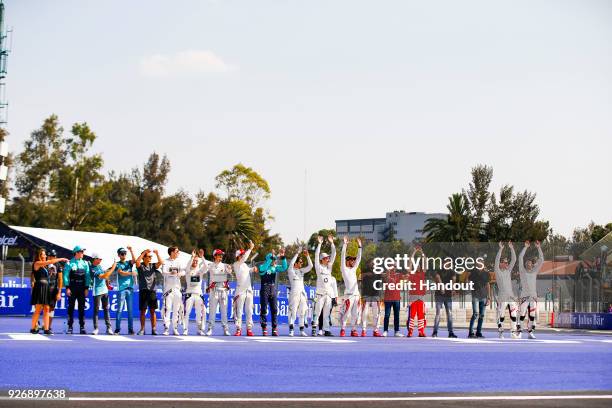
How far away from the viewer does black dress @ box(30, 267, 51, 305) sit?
22.8m

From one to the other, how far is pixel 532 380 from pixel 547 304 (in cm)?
2493

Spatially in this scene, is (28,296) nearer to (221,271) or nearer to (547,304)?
(221,271)

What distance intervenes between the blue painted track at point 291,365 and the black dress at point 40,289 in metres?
1.09

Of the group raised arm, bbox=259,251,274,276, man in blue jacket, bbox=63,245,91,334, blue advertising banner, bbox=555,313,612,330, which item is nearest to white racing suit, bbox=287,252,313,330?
raised arm, bbox=259,251,274,276

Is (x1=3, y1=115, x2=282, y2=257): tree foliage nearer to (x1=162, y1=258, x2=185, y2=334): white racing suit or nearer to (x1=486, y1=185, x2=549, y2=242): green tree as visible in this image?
(x1=486, y1=185, x2=549, y2=242): green tree

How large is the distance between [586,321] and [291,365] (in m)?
22.6

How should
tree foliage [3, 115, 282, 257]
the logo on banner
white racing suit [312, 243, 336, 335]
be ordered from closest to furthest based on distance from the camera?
white racing suit [312, 243, 336, 335], the logo on banner, tree foliage [3, 115, 282, 257]

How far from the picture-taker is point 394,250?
32812mm

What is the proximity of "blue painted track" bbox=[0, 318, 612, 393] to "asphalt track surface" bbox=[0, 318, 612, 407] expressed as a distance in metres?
0.01

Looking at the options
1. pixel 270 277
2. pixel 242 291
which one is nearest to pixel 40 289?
pixel 242 291

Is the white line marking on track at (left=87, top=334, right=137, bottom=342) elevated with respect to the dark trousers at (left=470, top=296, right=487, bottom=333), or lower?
lower

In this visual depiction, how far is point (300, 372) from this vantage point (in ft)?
47.0

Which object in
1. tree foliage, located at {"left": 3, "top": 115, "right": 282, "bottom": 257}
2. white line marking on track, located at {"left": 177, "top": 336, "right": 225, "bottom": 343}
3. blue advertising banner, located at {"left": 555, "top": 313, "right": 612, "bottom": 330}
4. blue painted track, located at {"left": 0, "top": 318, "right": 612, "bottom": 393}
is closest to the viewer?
blue painted track, located at {"left": 0, "top": 318, "right": 612, "bottom": 393}

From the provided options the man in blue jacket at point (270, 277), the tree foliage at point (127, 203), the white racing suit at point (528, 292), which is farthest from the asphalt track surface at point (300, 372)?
the tree foliage at point (127, 203)
